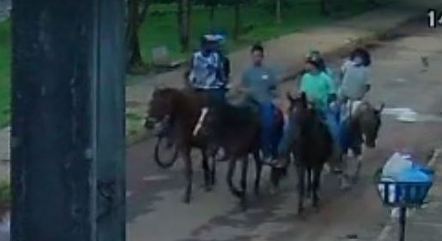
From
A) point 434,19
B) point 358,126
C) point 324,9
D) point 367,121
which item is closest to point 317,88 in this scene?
point 358,126

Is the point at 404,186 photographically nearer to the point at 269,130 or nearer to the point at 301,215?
the point at 301,215

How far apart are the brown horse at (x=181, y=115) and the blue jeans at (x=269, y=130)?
72 cm

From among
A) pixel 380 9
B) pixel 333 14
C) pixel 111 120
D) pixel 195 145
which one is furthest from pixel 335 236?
pixel 380 9

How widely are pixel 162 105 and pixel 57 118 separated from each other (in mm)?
12428

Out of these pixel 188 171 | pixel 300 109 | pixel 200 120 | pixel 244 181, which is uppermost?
pixel 300 109

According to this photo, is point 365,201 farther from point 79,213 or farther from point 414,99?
point 79,213

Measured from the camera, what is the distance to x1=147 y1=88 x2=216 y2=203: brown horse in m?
15.2

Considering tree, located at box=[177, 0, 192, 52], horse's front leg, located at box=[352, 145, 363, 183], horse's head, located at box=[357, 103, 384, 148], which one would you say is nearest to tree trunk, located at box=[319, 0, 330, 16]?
tree, located at box=[177, 0, 192, 52]

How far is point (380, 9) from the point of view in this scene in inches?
1981

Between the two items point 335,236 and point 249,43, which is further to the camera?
point 249,43

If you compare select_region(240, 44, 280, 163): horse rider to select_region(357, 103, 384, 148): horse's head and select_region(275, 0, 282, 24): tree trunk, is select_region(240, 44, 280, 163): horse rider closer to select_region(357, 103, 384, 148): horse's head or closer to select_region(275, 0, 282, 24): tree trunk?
select_region(357, 103, 384, 148): horse's head

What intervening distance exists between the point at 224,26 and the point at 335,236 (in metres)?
26.0

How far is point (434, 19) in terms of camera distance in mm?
46812

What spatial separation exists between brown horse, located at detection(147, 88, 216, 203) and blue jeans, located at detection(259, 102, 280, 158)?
2.35 ft
